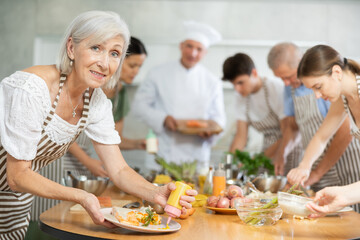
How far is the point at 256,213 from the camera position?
170cm

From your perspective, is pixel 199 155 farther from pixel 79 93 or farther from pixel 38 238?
pixel 79 93

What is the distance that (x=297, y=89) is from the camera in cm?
338

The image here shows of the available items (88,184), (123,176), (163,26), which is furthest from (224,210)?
(163,26)

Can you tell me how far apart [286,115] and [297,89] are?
47 centimetres

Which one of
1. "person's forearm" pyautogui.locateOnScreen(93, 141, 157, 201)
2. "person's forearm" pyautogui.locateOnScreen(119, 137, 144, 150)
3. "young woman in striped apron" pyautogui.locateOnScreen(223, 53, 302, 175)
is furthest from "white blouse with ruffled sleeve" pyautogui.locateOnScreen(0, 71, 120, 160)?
"person's forearm" pyautogui.locateOnScreen(119, 137, 144, 150)

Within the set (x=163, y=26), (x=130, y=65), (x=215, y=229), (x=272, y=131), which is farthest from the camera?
(x=163, y=26)

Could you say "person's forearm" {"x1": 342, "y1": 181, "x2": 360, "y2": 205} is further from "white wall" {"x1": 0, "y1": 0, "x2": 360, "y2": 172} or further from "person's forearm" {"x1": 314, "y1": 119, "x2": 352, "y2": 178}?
"white wall" {"x1": 0, "y1": 0, "x2": 360, "y2": 172}

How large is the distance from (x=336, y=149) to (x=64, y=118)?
77.5 inches

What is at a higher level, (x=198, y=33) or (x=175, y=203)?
(x=198, y=33)

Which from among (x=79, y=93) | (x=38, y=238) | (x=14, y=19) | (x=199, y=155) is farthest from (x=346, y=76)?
(x=14, y=19)

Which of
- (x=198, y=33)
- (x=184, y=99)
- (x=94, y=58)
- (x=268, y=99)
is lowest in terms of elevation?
(x=184, y=99)

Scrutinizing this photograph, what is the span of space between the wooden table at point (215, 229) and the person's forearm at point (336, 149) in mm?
1114

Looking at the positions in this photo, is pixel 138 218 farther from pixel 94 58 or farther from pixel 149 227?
pixel 94 58

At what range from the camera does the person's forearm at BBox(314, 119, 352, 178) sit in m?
2.95
